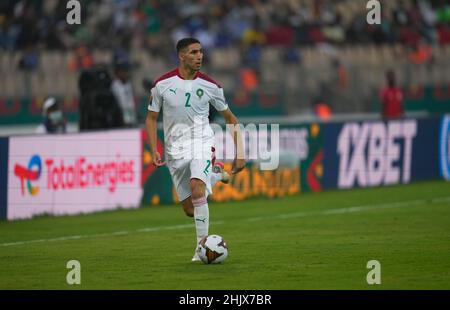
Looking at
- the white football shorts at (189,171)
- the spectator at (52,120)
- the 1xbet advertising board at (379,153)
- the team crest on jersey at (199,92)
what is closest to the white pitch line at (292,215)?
the 1xbet advertising board at (379,153)

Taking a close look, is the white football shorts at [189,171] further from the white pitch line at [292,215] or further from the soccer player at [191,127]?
the white pitch line at [292,215]

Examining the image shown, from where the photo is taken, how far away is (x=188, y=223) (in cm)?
1747

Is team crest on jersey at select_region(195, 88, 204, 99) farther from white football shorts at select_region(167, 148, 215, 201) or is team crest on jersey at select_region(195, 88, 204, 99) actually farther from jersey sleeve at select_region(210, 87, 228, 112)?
white football shorts at select_region(167, 148, 215, 201)

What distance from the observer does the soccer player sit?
12602mm

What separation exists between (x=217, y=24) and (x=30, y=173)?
Result: 17948 millimetres

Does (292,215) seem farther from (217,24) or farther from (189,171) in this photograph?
(217,24)

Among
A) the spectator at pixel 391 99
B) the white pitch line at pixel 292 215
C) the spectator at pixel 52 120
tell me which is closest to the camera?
the white pitch line at pixel 292 215

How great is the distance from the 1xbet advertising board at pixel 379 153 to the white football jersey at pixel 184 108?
10.2m

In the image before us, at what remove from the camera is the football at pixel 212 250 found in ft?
40.7

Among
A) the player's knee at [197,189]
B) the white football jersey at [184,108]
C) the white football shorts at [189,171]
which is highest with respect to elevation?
the white football jersey at [184,108]

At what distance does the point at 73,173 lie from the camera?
1850 cm

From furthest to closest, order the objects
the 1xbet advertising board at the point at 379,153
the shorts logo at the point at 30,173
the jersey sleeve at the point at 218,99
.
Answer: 1. the 1xbet advertising board at the point at 379,153
2. the shorts logo at the point at 30,173
3. the jersey sleeve at the point at 218,99

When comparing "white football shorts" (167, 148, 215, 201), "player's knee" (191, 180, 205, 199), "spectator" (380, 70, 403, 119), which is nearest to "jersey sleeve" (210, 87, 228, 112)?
"white football shorts" (167, 148, 215, 201)
